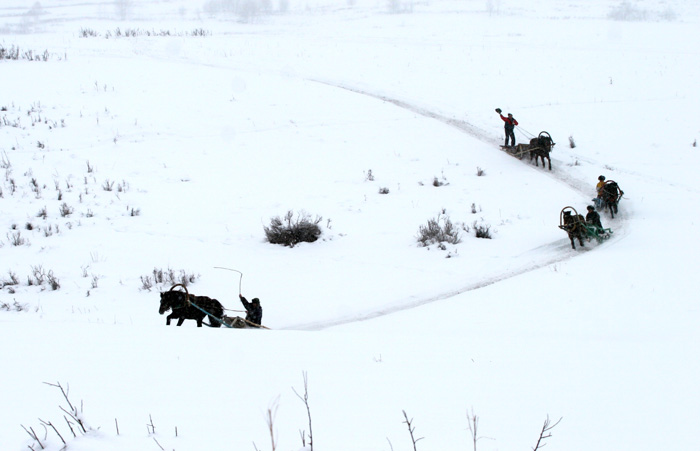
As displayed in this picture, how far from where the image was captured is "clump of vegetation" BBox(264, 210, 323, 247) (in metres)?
10.4

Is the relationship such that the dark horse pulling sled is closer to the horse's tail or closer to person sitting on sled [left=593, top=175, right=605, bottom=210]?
the horse's tail

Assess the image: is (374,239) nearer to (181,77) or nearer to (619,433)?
(619,433)

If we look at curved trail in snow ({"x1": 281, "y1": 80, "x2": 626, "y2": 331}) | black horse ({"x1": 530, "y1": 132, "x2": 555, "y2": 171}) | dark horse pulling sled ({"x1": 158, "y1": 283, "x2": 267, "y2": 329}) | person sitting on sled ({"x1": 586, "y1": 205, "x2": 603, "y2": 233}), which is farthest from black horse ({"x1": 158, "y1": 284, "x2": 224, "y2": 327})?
black horse ({"x1": 530, "y1": 132, "x2": 555, "y2": 171})

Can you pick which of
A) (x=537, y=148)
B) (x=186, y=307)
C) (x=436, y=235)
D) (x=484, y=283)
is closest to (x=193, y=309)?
(x=186, y=307)

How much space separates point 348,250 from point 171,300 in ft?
14.2

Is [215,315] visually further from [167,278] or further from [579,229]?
[579,229]

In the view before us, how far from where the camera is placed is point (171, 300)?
6.77 meters

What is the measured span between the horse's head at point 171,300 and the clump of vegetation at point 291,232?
3.74 meters

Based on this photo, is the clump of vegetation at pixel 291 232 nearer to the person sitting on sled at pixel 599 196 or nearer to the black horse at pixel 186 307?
the black horse at pixel 186 307

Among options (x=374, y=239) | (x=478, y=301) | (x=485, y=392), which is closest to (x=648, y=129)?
(x=374, y=239)

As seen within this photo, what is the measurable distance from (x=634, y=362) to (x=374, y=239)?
6488 millimetres

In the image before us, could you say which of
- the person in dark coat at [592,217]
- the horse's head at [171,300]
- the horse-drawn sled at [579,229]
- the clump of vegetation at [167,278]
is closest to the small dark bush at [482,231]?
the horse-drawn sled at [579,229]

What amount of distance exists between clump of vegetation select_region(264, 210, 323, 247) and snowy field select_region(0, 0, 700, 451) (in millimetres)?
335

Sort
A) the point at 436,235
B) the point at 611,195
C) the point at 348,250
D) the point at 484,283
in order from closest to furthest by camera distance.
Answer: the point at 484,283
the point at 348,250
the point at 436,235
the point at 611,195
